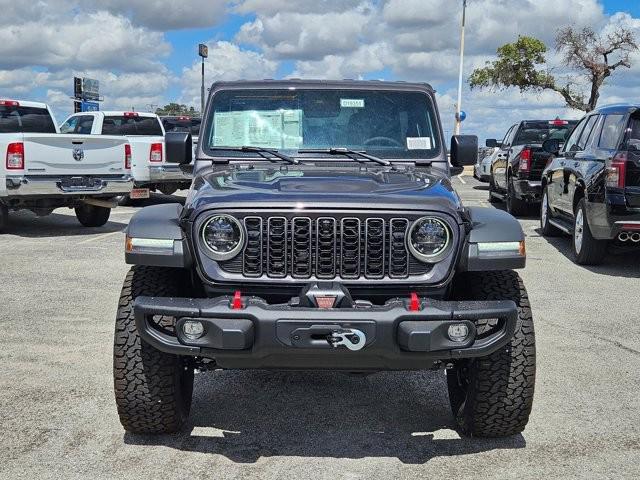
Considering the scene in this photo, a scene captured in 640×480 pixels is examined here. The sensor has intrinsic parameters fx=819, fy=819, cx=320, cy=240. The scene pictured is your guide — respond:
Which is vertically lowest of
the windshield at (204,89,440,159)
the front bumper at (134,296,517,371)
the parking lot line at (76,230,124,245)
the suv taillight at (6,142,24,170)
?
the parking lot line at (76,230,124,245)

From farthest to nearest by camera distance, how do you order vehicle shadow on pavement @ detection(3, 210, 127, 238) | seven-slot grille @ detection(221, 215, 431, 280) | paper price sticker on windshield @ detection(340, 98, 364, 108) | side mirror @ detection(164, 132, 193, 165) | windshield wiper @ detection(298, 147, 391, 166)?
vehicle shadow on pavement @ detection(3, 210, 127, 238) → side mirror @ detection(164, 132, 193, 165) → paper price sticker on windshield @ detection(340, 98, 364, 108) → windshield wiper @ detection(298, 147, 391, 166) → seven-slot grille @ detection(221, 215, 431, 280)

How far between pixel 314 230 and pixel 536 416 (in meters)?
1.75

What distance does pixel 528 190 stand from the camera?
519 inches

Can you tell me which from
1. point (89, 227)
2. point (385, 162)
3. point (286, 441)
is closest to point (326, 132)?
point (385, 162)

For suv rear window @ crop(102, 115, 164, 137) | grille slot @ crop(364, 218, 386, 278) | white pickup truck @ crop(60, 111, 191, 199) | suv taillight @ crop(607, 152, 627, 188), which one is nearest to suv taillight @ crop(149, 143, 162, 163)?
white pickup truck @ crop(60, 111, 191, 199)

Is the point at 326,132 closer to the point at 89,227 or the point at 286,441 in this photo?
the point at 286,441

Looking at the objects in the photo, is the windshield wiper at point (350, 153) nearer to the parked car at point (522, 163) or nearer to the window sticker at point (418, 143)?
the window sticker at point (418, 143)

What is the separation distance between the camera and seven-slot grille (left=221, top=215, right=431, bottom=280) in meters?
3.68

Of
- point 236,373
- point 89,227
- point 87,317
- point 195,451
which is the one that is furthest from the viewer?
point 89,227

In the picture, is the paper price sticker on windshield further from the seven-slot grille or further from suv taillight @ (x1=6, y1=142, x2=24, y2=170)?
suv taillight @ (x1=6, y1=142, x2=24, y2=170)

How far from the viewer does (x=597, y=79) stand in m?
28.3

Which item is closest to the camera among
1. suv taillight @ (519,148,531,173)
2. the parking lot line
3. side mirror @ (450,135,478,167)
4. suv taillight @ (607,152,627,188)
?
side mirror @ (450,135,478,167)

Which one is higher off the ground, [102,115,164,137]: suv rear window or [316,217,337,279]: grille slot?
[102,115,164,137]: suv rear window

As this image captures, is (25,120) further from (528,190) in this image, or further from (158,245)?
(158,245)
